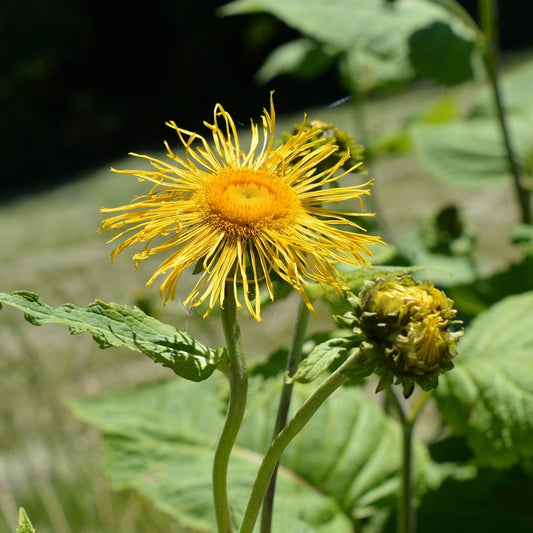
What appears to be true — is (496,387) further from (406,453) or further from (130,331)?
(130,331)

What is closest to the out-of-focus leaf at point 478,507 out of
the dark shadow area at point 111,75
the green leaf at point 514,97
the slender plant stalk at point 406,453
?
the slender plant stalk at point 406,453

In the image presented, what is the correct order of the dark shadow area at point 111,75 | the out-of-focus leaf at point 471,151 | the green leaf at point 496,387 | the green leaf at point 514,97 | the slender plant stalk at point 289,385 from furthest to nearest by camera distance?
the dark shadow area at point 111,75, the green leaf at point 514,97, the out-of-focus leaf at point 471,151, the green leaf at point 496,387, the slender plant stalk at point 289,385

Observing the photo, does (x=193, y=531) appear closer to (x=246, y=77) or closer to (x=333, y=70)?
(x=333, y=70)

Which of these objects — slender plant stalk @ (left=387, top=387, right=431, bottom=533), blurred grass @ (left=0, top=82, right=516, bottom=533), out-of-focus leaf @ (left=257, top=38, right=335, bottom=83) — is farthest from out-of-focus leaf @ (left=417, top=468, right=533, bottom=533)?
out-of-focus leaf @ (left=257, top=38, right=335, bottom=83)

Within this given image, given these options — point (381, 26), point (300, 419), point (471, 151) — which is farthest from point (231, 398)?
point (471, 151)

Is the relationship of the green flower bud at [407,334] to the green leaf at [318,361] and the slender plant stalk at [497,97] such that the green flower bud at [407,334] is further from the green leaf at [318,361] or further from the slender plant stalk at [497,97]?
the slender plant stalk at [497,97]

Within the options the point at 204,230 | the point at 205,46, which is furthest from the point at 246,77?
the point at 204,230

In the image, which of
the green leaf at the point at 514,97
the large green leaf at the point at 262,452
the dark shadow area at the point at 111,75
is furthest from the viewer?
the dark shadow area at the point at 111,75
